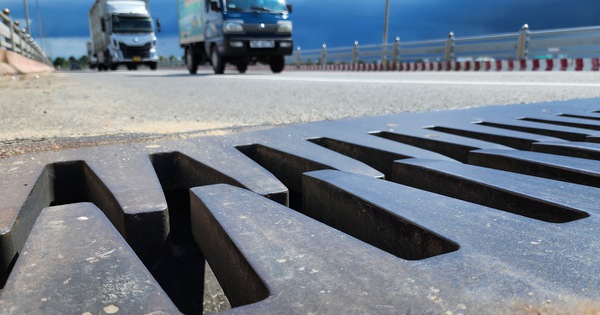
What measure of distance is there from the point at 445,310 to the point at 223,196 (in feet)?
1.57

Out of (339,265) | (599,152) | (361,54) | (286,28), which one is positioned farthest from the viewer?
(361,54)

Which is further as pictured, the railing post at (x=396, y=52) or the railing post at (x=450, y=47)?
the railing post at (x=396, y=52)

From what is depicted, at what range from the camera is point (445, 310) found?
0.47 m

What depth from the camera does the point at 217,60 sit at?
1256 centimetres

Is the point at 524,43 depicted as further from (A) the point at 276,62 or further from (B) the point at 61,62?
(B) the point at 61,62

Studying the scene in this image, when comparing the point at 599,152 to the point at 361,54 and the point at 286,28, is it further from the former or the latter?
the point at 361,54

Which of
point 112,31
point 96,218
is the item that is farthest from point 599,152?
point 112,31

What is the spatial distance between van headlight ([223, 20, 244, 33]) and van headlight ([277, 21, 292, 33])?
100cm

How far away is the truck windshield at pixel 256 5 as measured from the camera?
11.7 metres

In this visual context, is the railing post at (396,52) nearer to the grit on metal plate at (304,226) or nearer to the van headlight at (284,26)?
the van headlight at (284,26)

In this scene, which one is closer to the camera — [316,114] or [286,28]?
[316,114]

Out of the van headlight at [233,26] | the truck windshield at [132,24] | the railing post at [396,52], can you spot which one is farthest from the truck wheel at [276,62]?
the truck windshield at [132,24]

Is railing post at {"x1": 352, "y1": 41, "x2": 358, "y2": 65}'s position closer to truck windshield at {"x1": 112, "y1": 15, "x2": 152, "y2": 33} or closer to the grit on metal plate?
truck windshield at {"x1": 112, "y1": 15, "x2": 152, "y2": 33}

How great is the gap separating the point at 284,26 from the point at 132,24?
10.3 m
